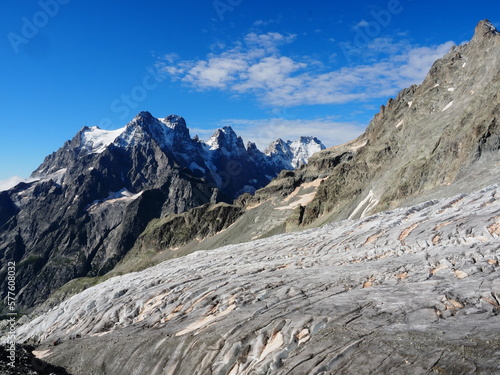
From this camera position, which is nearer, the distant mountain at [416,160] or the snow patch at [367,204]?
the distant mountain at [416,160]

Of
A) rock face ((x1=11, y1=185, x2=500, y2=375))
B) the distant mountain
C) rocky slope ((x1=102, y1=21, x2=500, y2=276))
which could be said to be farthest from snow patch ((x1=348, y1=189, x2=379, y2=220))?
rock face ((x1=11, y1=185, x2=500, y2=375))

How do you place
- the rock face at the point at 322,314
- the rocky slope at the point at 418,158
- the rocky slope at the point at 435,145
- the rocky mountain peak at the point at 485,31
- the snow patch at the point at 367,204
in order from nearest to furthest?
the rock face at the point at 322,314 < the rocky slope at the point at 435,145 < the rocky slope at the point at 418,158 < the snow patch at the point at 367,204 < the rocky mountain peak at the point at 485,31

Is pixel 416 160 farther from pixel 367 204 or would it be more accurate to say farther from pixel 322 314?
pixel 322 314

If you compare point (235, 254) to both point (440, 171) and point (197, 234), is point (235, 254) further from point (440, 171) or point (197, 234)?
point (197, 234)

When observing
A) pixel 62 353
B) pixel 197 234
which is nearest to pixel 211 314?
pixel 62 353

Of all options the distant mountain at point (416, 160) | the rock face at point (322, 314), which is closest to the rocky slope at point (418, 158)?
the distant mountain at point (416, 160)

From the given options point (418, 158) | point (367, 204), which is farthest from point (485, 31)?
point (367, 204)

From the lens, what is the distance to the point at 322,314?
49.9ft

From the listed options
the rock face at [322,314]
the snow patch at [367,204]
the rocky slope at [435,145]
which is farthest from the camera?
the snow patch at [367,204]

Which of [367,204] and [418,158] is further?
[367,204]

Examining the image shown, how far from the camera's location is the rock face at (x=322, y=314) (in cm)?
1170

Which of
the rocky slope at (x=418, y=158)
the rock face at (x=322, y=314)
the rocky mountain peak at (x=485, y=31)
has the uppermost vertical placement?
the rocky mountain peak at (x=485, y=31)

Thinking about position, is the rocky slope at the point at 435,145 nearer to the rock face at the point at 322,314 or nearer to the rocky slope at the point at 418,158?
the rocky slope at the point at 418,158

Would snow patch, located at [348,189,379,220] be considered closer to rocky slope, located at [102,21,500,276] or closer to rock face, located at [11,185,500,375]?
rocky slope, located at [102,21,500,276]
